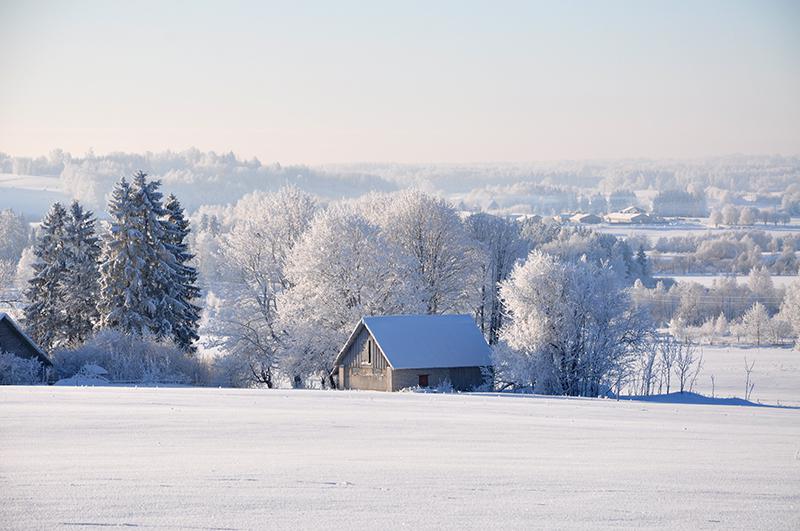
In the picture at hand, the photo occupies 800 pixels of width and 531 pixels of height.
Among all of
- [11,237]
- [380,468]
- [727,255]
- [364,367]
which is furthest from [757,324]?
[11,237]

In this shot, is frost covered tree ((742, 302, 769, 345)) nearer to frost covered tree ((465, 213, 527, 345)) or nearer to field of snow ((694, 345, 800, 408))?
field of snow ((694, 345, 800, 408))

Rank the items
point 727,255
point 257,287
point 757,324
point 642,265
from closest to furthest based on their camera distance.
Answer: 1. point 257,287
2. point 757,324
3. point 642,265
4. point 727,255

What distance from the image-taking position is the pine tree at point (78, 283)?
180 ft

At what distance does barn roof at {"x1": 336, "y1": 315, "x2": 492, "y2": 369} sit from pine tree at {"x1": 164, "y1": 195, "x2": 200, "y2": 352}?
878cm

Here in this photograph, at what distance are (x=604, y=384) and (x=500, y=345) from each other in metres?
5.76

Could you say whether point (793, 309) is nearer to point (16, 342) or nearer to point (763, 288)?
point (763, 288)

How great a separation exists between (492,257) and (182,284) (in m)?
24.3

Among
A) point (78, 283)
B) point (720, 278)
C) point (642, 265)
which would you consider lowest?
point (720, 278)

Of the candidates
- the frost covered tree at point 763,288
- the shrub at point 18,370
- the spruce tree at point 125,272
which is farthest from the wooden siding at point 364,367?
the frost covered tree at point 763,288

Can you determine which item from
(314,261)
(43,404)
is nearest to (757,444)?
(43,404)

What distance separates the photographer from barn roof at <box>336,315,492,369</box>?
50.9 meters

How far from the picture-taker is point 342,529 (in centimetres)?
1320

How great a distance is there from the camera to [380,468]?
703 inches

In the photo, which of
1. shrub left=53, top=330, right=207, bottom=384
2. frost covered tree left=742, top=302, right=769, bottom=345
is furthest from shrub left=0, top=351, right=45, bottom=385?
frost covered tree left=742, top=302, right=769, bottom=345
